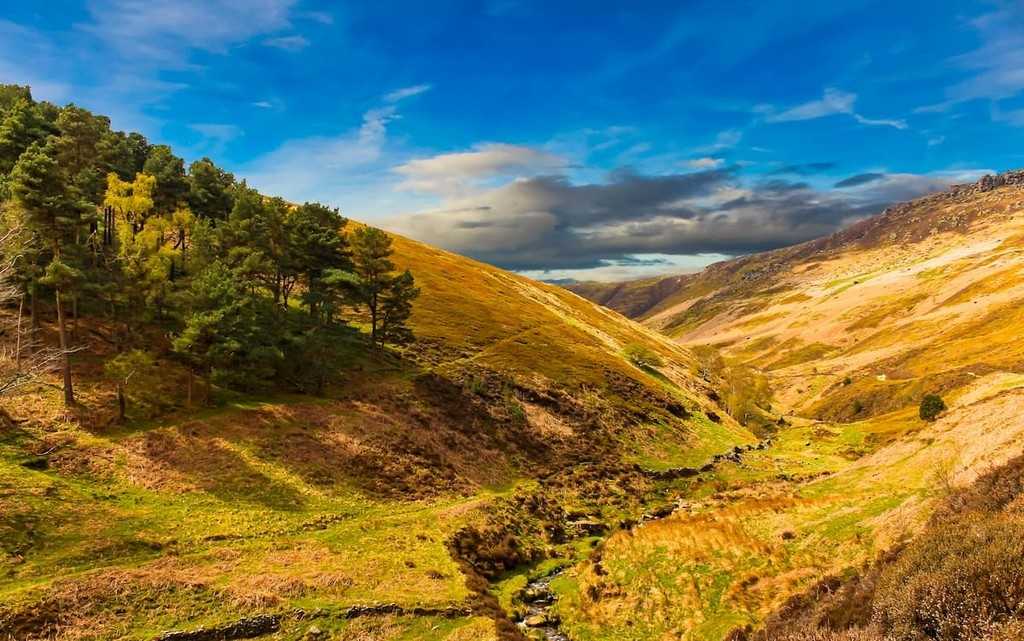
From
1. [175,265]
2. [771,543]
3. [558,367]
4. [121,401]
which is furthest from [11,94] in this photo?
[771,543]

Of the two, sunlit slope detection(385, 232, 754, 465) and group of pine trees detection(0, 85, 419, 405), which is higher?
group of pine trees detection(0, 85, 419, 405)

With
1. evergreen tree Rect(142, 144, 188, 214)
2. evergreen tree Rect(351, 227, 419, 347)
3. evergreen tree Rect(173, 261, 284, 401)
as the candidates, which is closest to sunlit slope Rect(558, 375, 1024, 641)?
evergreen tree Rect(173, 261, 284, 401)

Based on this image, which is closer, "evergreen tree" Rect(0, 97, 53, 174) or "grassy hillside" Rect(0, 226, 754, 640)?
"grassy hillside" Rect(0, 226, 754, 640)

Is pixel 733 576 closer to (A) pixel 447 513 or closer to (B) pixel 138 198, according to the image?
(A) pixel 447 513

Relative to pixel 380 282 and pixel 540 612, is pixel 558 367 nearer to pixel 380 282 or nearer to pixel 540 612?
pixel 380 282

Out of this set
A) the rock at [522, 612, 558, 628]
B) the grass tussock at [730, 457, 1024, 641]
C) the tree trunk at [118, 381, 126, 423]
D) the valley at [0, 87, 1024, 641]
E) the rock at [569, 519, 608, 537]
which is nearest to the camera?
the grass tussock at [730, 457, 1024, 641]

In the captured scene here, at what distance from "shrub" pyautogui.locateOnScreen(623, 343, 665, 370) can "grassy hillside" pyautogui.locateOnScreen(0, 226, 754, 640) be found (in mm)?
27152

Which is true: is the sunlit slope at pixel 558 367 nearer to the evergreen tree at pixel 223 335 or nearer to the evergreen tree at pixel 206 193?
the evergreen tree at pixel 223 335

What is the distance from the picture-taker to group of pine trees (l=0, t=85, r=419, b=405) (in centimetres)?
4606

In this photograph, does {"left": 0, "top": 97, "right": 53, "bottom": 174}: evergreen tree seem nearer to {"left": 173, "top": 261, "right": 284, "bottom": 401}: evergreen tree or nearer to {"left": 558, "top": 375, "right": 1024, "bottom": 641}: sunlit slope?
{"left": 173, "top": 261, "right": 284, "bottom": 401}: evergreen tree

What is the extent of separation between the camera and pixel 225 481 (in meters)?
43.7

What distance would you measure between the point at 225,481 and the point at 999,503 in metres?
48.3

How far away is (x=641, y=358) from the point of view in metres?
117

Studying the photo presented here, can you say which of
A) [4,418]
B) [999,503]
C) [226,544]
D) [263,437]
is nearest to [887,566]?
[999,503]
